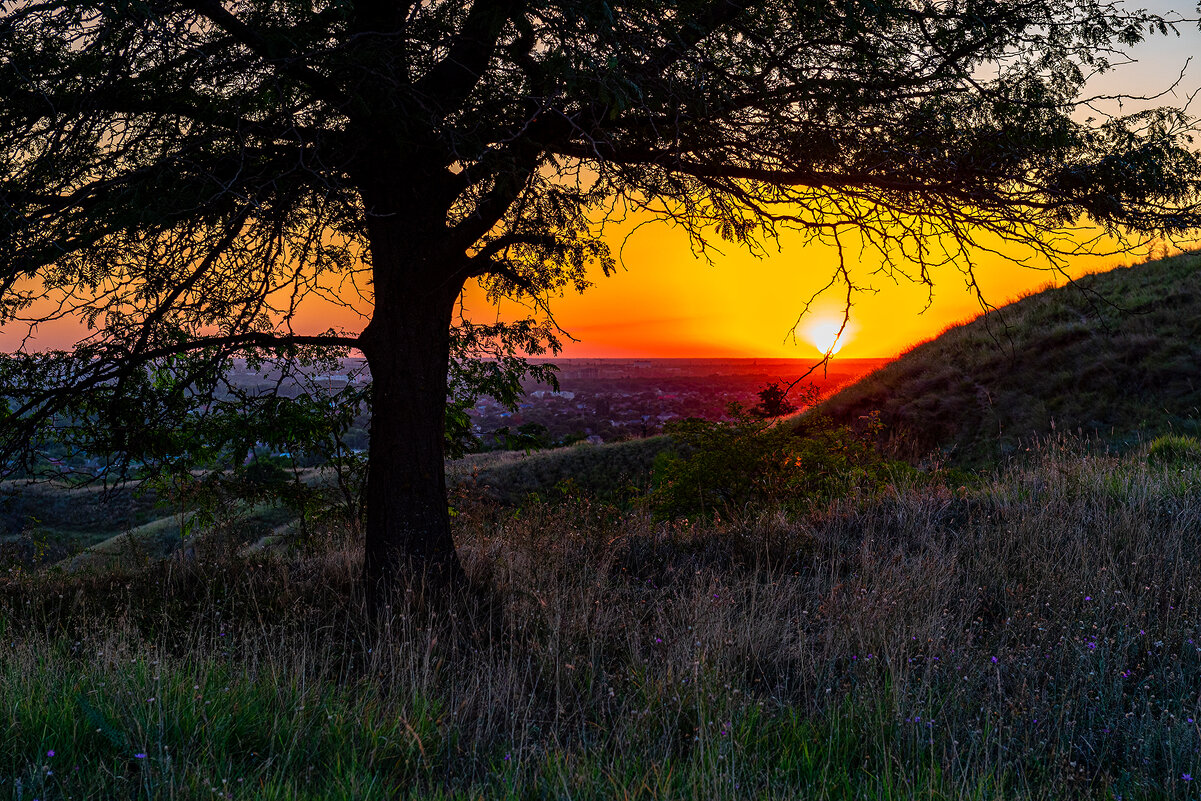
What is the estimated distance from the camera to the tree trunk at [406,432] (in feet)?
19.1

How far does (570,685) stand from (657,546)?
11.9 ft

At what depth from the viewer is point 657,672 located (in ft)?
13.7

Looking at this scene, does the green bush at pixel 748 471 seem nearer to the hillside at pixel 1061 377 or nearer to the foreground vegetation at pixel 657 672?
the foreground vegetation at pixel 657 672

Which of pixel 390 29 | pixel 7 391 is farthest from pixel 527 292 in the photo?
pixel 7 391

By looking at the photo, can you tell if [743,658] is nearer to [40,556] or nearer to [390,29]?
[390,29]

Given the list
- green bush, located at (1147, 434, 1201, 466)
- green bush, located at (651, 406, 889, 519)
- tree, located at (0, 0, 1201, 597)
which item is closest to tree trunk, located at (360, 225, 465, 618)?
tree, located at (0, 0, 1201, 597)

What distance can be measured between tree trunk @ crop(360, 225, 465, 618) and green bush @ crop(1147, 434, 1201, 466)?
1034cm

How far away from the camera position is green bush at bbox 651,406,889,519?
34.3 feet

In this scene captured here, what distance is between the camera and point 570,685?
162 inches

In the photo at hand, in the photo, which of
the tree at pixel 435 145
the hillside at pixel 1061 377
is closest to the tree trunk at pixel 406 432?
the tree at pixel 435 145

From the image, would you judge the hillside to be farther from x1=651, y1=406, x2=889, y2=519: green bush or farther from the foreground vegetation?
the foreground vegetation

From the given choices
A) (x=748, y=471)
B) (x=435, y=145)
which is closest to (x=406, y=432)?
(x=435, y=145)

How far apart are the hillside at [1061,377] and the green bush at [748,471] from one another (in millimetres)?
10110

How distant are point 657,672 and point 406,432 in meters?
2.82
